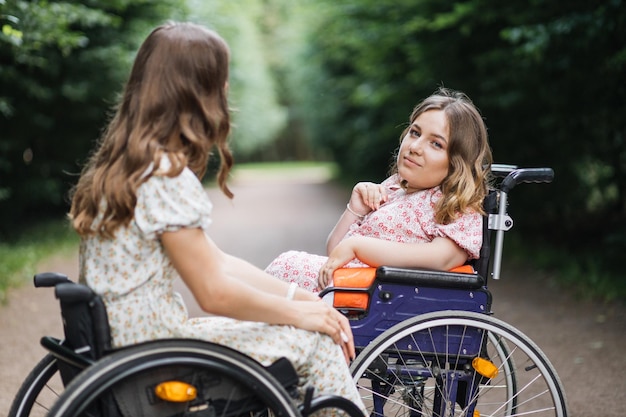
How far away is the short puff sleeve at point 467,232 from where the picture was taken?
290 cm

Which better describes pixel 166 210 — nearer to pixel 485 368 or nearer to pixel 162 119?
pixel 162 119

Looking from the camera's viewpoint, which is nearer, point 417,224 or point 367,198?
point 417,224

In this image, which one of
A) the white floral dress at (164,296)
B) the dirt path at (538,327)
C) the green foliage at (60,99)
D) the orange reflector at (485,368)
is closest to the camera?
the white floral dress at (164,296)

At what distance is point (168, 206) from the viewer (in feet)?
7.24

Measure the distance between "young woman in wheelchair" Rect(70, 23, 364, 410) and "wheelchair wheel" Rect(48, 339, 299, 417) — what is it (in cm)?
13

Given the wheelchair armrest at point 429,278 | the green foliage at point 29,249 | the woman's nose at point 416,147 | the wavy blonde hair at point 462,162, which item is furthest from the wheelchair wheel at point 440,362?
the green foliage at point 29,249

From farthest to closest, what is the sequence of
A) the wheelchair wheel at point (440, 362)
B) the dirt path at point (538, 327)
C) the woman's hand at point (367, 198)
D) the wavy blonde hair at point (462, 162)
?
the dirt path at point (538, 327) → the woman's hand at point (367, 198) → the wavy blonde hair at point (462, 162) → the wheelchair wheel at point (440, 362)

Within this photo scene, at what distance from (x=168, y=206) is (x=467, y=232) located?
4.06 ft

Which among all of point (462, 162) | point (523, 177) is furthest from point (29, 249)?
point (523, 177)

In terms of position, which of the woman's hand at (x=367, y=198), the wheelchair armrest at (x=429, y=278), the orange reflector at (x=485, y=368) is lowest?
the orange reflector at (x=485, y=368)

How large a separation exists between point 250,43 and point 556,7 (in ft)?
86.2

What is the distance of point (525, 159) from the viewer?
9.54 metres

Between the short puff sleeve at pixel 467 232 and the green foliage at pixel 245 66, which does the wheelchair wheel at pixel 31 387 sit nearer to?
the short puff sleeve at pixel 467 232

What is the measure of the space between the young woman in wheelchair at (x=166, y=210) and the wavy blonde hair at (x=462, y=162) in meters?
0.86
